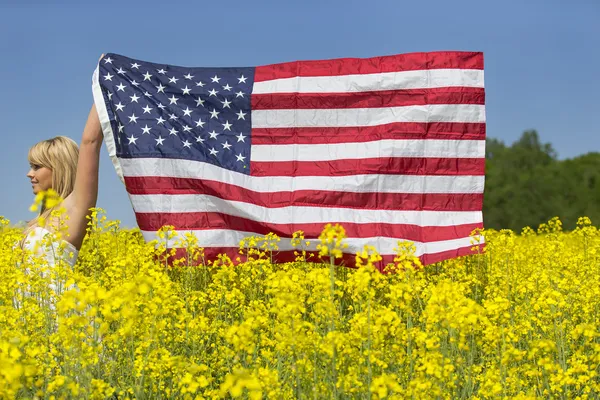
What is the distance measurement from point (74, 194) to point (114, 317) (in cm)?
345

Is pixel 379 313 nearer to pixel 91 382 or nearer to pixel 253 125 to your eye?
pixel 91 382

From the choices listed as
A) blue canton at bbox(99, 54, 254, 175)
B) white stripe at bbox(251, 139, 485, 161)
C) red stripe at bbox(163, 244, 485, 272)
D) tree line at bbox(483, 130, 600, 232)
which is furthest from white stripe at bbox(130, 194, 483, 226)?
tree line at bbox(483, 130, 600, 232)

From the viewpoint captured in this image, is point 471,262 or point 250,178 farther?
point 471,262

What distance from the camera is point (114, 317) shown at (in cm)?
327

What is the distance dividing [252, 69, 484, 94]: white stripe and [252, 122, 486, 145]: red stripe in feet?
1.55

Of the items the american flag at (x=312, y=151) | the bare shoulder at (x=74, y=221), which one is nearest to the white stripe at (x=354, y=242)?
the american flag at (x=312, y=151)

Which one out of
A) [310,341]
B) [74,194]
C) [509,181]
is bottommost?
[310,341]

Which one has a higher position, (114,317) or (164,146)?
(164,146)

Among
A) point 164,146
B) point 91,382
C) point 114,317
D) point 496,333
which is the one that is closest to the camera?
point 114,317

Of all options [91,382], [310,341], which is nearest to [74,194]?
[91,382]

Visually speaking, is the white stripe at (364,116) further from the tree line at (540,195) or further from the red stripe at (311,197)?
the tree line at (540,195)

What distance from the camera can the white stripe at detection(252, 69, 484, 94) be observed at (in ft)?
24.2

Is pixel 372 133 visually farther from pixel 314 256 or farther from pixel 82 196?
pixel 82 196

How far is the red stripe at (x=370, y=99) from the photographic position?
7348 mm
